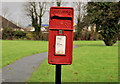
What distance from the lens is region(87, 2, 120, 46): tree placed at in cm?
2262

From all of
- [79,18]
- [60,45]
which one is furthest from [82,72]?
[79,18]

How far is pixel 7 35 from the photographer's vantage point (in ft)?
138

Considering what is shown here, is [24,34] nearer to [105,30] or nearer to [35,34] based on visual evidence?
[35,34]

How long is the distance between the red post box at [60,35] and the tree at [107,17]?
786 inches

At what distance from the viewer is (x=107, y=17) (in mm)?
22531

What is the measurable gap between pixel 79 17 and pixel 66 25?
42631mm

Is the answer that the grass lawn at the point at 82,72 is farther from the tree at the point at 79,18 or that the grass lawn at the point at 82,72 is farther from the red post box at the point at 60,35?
the tree at the point at 79,18

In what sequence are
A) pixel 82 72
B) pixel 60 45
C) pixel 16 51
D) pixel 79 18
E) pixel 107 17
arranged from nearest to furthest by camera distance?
pixel 60 45
pixel 82 72
pixel 16 51
pixel 107 17
pixel 79 18

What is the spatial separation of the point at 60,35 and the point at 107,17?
20.2 metres

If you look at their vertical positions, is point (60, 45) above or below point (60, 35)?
below

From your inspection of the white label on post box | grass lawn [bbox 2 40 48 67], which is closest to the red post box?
the white label on post box

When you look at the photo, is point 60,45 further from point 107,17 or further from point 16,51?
point 107,17

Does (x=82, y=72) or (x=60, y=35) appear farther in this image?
(x=82, y=72)

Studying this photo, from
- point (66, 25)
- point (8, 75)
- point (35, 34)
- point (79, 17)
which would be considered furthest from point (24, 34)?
point (66, 25)
